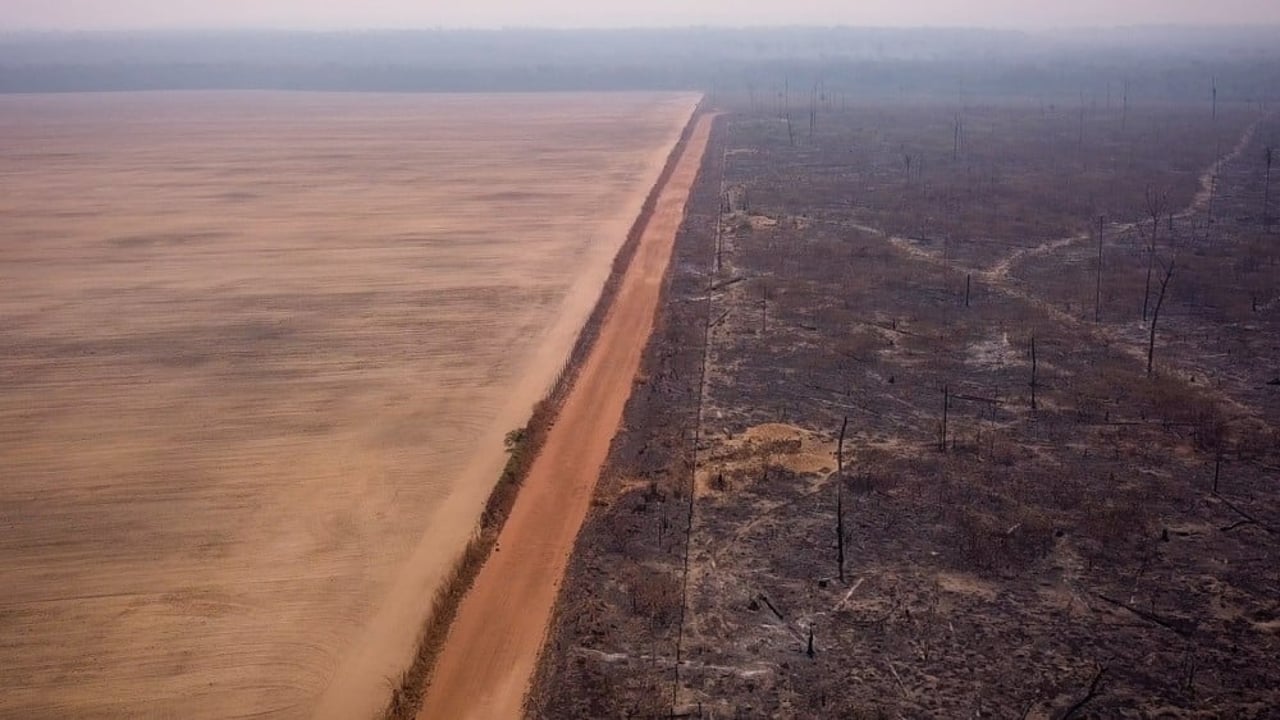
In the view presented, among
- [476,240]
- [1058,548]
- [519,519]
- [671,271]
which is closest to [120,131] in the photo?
[476,240]

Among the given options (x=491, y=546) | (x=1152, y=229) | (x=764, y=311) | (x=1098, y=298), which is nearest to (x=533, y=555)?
(x=491, y=546)

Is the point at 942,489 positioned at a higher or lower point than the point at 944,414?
lower

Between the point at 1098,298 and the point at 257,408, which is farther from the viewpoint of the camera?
the point at 1098,298

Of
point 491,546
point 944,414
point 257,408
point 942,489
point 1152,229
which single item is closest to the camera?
point 491,546

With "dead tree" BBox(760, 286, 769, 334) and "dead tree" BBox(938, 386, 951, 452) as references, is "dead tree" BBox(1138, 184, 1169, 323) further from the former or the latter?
"dead tree" BBox(760, 286, 769, 334)

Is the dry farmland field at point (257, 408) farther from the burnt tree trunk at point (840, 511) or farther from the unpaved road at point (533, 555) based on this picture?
the burnt tree trunk at point (840, 511)

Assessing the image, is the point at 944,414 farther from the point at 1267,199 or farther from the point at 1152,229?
the point at 1267,199

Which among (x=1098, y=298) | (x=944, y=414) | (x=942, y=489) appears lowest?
(x=942, y=489)

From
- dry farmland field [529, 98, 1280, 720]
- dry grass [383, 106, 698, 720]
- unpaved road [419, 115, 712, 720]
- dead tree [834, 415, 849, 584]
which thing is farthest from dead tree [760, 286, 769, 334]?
dead tree [834, 415, 849, 584]
